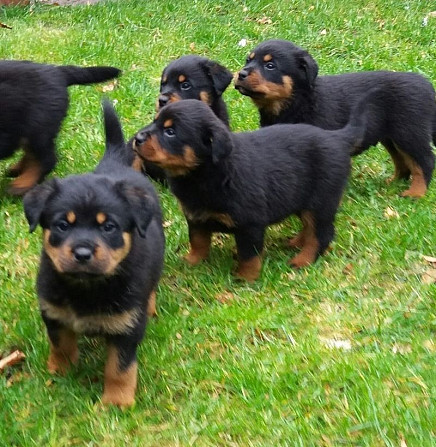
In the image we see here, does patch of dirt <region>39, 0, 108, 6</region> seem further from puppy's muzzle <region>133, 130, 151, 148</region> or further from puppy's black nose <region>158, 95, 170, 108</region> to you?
puppy's muzzle <region>133, 130, 151, 148</region>

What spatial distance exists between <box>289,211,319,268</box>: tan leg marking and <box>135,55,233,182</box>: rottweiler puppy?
1.31m

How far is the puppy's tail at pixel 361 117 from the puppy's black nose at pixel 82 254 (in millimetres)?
2339

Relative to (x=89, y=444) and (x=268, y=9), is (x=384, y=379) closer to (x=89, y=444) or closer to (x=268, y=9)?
(x=89, y=444)

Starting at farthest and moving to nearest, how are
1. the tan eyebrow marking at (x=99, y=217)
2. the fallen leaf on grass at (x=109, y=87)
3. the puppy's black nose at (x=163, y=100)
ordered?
the fallen leaf on grass at (x=109, y=87)
the puppy's black nose at (x=163, y=100)
the tan eyebrow marking at (x=99, y=217)

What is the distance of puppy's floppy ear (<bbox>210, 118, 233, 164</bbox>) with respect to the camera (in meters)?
3.93

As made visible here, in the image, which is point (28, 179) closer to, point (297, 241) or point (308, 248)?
point (297, 241)

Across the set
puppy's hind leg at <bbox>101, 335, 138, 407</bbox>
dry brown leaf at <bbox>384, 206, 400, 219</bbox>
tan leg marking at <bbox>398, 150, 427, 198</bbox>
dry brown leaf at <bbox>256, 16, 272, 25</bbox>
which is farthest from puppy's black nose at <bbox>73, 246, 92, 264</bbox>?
dry brown leaf at <bbox>256, 16, 272, 25</bbox>

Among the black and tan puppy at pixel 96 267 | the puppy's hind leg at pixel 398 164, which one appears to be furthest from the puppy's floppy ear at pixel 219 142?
the puppy's hind leg at pixel 398 164

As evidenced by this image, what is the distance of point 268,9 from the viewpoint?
372 inches

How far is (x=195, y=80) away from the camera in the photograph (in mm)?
5328

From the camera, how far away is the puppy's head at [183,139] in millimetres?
3975

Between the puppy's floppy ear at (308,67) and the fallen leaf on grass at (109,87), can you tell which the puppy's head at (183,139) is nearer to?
the puppy's floppy ear at (308,67)

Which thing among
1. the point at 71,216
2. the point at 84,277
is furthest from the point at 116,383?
the point at 71,216

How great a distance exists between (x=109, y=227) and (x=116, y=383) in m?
0.72
